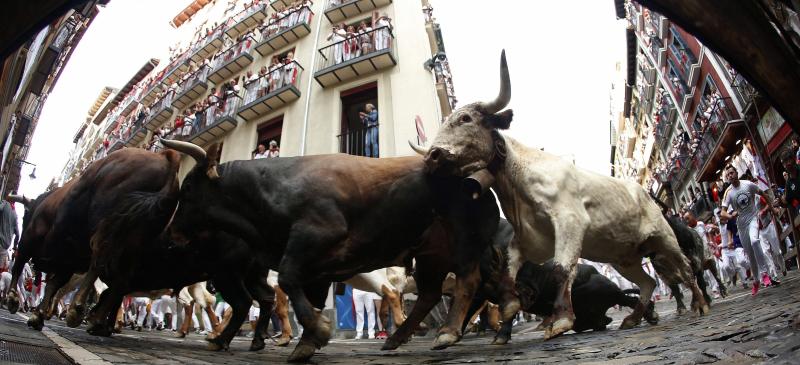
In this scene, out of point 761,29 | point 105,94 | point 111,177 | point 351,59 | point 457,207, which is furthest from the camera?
point 105,94

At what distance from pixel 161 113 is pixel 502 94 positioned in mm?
23920

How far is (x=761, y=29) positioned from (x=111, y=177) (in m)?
6.21

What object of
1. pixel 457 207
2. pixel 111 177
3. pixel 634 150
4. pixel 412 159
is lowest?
pixel 457 207

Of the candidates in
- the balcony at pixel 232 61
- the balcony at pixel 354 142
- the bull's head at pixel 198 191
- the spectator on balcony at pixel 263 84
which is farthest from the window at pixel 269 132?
the bull's head at pixel 198 191

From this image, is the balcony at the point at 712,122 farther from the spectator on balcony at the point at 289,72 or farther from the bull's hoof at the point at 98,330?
the bull's hoof at the point at 98,330

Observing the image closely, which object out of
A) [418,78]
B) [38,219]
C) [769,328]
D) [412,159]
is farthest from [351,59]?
[769,328]

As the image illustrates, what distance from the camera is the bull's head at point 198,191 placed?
15.0ft

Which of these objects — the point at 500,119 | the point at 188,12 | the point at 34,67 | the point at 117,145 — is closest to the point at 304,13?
the point at 34,67

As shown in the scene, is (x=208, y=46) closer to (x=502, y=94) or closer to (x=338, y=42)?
(x=338, y=42)

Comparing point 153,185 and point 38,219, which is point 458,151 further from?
point 38,219

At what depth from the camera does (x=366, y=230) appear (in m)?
4.21

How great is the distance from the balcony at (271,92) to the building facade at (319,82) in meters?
0.04

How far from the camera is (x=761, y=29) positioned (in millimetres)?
2287

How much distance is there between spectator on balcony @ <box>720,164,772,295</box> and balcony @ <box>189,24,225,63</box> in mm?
22805
